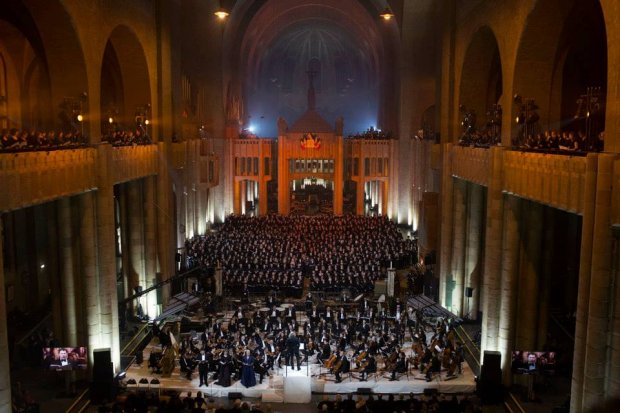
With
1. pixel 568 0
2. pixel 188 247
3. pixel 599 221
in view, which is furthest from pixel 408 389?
pixel 188 247

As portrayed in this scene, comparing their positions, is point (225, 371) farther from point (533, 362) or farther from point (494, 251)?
point (494, 251)

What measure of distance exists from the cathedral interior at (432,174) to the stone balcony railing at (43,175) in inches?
1.9

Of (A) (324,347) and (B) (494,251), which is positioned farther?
(A) (324,347)

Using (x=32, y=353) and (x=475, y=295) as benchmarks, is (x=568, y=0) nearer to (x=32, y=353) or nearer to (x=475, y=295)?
(x=475, y=295)

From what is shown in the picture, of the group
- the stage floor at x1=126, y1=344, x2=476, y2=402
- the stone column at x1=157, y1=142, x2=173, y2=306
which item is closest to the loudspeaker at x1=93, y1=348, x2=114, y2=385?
the stage floor at x1=126, y1=344, x2=476, y2=402

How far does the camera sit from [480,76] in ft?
75.6

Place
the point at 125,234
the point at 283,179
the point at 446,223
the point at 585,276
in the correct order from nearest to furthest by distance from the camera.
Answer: the point at 585,276 < the point at 125,234 < the point at 446,223 < the point at 283,179

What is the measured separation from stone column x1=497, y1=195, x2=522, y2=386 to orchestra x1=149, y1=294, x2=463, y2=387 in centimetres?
153

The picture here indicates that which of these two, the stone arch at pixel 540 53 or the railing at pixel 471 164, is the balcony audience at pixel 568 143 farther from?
the railing at pixel 471 164

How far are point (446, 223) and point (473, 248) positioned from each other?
2.13m

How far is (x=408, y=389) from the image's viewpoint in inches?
687

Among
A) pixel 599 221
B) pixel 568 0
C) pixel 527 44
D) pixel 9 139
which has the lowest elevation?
pixel 599 221

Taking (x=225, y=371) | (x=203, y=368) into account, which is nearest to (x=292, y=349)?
(x=225, y=371)

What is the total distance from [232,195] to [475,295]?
2752cm
